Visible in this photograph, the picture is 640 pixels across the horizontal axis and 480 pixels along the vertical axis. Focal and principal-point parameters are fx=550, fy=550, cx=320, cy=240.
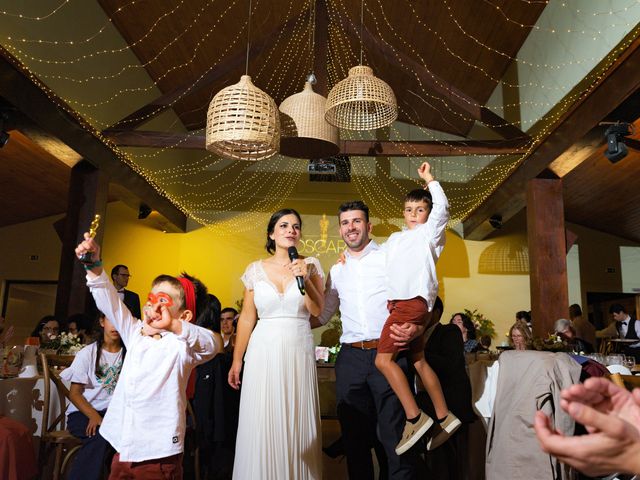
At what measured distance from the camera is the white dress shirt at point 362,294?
286 cm

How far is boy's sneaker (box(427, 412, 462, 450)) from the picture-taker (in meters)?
2.75

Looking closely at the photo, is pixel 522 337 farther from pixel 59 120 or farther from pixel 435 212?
pixel 59 120

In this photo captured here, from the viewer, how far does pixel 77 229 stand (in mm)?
7016

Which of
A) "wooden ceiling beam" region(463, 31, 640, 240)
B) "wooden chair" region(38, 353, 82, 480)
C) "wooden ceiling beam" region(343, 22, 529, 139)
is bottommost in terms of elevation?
"wooden chair" region(38, 353, 82, 480)

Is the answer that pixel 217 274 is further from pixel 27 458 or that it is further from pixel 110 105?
pixel 27 458

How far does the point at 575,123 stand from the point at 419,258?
12.8ft

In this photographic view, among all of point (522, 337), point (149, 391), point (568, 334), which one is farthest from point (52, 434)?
point (568, 334)

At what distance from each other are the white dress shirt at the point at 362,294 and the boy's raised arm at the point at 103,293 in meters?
1.04

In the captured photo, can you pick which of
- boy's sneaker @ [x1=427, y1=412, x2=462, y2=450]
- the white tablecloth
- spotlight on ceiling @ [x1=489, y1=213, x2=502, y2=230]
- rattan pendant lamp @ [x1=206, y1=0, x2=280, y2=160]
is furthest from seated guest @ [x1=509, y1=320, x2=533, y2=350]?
spotlight on ceiling @ [x1=489, y1=213, x2=502, y2=230]

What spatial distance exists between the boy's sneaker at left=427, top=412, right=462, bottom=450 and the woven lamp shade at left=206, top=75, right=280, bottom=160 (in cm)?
188

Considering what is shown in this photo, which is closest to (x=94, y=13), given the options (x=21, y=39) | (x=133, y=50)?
(x=133, y=50)

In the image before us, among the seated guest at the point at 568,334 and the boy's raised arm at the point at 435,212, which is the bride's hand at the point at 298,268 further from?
the seated guest at the point at 568,334

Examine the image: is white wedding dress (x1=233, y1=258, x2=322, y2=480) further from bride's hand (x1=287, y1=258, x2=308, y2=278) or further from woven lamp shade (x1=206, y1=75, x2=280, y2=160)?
woven lamp shade (x1=206, y1=75, x2=280, y2=160)

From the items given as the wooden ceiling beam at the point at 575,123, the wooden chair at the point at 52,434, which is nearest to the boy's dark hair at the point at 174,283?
the wooden chair at the point at 52,434
